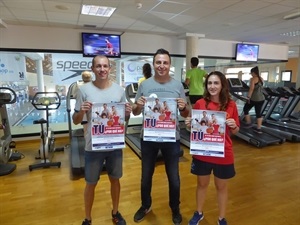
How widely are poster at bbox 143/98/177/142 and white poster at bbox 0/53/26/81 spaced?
508 cm

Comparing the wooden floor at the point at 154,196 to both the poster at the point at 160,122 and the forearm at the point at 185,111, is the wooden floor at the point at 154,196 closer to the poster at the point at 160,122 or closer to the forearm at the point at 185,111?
the poster at the point at 160,122

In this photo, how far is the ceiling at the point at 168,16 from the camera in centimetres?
402

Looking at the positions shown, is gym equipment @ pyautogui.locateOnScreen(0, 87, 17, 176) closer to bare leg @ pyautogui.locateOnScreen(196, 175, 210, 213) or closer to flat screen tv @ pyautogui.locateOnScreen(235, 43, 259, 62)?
bare leg @ pyautogui.locateOnScreen(196, 175, 210, 213)

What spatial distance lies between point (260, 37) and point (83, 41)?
5417 millimetres

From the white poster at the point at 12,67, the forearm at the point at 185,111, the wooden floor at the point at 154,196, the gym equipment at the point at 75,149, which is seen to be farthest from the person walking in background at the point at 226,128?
the white poster at the point at 12,67

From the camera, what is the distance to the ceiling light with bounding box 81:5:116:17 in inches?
165

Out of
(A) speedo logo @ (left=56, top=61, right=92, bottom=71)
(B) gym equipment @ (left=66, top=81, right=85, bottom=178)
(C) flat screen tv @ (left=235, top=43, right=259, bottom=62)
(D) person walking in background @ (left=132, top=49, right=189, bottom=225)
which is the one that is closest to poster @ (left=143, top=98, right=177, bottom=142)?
(D) person walking in background @ (left=132, top=49, right=189, bottom=225)

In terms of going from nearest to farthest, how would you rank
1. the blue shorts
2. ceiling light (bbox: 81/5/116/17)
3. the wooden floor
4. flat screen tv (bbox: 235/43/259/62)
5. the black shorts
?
the blue shorts
the wooden floor
ceiling light (bbox: 81/5/116/17)
the black shorts
flat screen tv (bbox: 235/43/259/62)

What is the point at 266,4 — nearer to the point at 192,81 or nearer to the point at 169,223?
the point at 192,81

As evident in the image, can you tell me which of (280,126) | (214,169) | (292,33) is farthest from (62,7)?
(292,33)

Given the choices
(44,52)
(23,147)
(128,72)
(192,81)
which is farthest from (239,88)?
(23,147)

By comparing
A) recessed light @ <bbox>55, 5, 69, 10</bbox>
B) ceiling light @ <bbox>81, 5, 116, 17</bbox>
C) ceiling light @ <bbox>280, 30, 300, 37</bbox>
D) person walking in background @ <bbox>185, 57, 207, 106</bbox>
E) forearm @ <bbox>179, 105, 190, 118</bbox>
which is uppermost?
ceiling light @ <bbox>280, 30, 300, 37</bbox>

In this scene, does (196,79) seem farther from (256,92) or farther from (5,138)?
(5,138)

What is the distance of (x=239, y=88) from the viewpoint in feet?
19.9
